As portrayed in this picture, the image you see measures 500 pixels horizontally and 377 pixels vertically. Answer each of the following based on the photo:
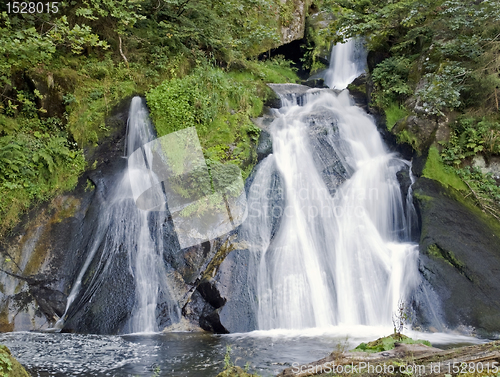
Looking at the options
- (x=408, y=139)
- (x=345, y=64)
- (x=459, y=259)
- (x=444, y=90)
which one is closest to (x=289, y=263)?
(x=459, y=259)

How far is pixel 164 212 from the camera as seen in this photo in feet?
27.1

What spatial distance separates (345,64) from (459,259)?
12.7 metres

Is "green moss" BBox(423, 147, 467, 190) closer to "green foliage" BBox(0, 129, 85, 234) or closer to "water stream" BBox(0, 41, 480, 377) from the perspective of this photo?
"water stream" BBox(0, 41, 480, 377)

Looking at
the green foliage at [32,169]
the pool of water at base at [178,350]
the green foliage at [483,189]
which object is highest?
the green foliage at [32,169]

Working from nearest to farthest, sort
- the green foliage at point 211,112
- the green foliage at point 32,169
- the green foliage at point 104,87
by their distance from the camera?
the green foliage at point 32,169 → the green foliage at point 104,87 → the green foliage at point 211,112

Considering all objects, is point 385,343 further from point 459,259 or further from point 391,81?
point 391,81

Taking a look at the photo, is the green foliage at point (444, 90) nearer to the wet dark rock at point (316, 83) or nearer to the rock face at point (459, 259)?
the rock face at point (459, 259)

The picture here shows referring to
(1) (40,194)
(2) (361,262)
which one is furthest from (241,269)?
(1) (40,194)

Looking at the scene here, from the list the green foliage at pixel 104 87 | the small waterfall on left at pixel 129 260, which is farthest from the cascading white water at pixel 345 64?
the small waterfall on left at pixel 129 260

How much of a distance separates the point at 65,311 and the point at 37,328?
22.4 inches

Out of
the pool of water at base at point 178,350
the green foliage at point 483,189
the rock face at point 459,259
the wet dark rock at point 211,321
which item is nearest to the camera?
the pool of water at base at point 178,350

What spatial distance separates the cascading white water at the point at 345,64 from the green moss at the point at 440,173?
8248 mm

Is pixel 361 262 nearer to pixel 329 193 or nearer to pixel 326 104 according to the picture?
pixel 329 193

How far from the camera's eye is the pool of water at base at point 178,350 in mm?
4645
